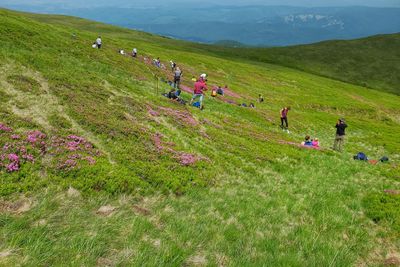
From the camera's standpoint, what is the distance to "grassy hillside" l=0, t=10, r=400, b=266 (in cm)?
1026

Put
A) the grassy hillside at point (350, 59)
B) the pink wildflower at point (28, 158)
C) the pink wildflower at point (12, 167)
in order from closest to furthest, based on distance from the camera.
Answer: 1. the pink wildflower at point (12, 167)
2. the pink wildflower at point (28, 158)
3. the grassy hillside at point (350, 59)

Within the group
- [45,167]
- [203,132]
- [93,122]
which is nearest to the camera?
[45,167]

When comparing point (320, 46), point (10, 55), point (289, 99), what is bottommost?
point (289, 99)

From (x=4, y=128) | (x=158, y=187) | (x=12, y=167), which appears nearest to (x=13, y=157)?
(x=12, y=167)

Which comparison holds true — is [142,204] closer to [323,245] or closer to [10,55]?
[323,245]

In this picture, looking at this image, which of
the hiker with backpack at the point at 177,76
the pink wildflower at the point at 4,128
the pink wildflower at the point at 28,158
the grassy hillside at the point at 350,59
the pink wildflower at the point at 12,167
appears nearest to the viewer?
the pink wildflower at the point at 12,167

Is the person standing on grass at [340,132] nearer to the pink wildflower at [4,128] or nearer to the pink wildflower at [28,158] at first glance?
the pink wildflower at [28,158]

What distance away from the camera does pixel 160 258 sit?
9.40 meters

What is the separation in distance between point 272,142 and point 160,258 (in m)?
24.9

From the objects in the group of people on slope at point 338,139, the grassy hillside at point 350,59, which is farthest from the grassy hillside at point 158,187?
the grassy hillside at point 350,59

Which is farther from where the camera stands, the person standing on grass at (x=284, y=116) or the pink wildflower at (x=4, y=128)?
the person standing on grass at (x=284, y=116)

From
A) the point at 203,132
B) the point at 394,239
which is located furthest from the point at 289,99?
the point at 394,239

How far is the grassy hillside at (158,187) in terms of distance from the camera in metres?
10.3

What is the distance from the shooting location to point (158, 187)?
16438 millimetres
